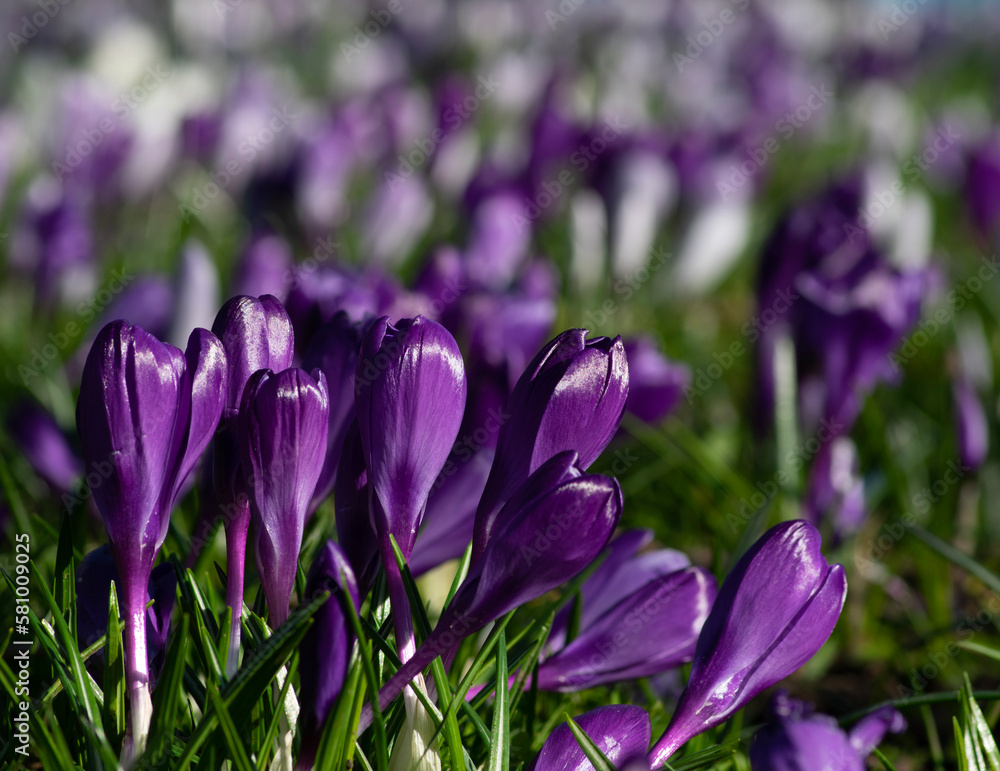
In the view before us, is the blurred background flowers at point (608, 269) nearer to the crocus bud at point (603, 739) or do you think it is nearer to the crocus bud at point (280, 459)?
the crocus bud at point (280, 459)

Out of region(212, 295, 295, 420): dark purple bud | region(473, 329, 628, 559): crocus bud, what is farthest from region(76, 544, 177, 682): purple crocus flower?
region(473, 329, 628, 559): crocus bud

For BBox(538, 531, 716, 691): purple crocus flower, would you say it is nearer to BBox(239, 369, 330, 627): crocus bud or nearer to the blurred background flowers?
the blurred background flowers

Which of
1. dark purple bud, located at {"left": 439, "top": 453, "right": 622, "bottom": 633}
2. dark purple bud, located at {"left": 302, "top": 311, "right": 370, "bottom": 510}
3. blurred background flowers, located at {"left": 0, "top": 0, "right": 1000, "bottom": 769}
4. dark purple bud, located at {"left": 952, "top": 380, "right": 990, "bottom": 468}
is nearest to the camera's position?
dark purple bud, located at {"left": 439, "top": 453, "right": 622, "bottom": 633}

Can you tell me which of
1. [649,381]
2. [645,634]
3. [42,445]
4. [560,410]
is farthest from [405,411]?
[42,445]

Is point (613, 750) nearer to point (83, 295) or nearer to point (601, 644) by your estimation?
point (601, 644)

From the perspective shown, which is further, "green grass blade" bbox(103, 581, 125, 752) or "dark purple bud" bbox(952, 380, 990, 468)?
"dark purple bud" bbox(952, 380, 990, 468)

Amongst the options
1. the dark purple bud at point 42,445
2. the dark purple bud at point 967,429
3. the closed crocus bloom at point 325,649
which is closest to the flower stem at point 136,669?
the closed crocus bloom at point 325,649

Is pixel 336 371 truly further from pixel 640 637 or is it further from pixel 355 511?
pixel 640 637
